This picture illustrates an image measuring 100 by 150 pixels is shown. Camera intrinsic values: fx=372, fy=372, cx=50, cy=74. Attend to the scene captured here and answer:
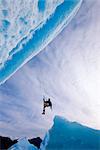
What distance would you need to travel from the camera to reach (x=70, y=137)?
315 centimetres

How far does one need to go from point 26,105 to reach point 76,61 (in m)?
0.57

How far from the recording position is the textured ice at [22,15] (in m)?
3.05

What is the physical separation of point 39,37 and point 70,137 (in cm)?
88

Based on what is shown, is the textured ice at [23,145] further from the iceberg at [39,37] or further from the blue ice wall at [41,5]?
the blue ice wall at [41,5]

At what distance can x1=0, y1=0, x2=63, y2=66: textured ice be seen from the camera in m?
3.05

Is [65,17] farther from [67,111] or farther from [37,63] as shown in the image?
[67,111]

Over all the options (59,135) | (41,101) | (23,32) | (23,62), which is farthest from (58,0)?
(59,135)

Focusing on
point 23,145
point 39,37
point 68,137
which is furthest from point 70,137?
point 39,37

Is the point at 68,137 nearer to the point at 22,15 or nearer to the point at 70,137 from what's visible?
the point at 70,137

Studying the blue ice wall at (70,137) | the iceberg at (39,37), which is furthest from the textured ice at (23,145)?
the iceberg at (39,37)

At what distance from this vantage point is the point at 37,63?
319 cm

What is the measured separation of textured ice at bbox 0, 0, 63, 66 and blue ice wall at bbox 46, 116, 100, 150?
0.74m

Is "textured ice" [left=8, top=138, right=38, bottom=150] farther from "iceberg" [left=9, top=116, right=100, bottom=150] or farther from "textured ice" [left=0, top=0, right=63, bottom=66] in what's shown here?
"textured ice" [left=0, top=0, right=63, bottom=66]

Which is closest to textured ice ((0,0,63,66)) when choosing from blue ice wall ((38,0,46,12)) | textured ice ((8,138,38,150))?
blue ice wall ((38,0,46,12))
